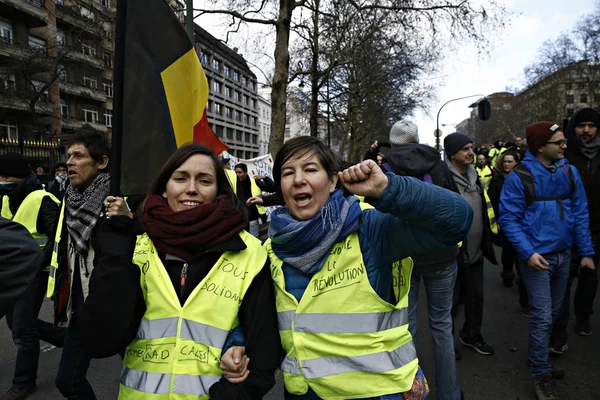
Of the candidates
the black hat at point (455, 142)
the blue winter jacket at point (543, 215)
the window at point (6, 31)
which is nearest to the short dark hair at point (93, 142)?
the black hat at point (455, 142)

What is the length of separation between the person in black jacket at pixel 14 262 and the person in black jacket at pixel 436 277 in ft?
7.27

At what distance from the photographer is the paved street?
3.25m

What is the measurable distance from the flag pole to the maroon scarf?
1.53 feet

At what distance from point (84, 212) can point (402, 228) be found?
2.07 metres

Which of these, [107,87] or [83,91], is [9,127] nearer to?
[83,91]

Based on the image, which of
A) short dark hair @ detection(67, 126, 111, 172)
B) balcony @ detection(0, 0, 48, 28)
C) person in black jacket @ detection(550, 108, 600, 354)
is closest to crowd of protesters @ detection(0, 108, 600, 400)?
short dark hair @ detection(67, 126, 111, 172)

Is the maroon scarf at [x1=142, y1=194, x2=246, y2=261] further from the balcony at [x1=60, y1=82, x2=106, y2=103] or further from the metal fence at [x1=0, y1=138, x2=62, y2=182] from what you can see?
the balcony at [x1=60, y1=82, x2=106, y2=103]

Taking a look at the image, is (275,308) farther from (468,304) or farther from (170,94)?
(468,304)

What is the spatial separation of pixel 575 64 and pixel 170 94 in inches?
1714

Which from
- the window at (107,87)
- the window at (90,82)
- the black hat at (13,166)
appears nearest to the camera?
the black hat at (13,166)

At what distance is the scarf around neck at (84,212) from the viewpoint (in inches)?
→ 102

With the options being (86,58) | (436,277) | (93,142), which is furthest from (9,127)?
(436,277)

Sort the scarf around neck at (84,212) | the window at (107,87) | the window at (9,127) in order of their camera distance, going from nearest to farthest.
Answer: the scarf around neck at (84,212)
the window at (9,127)
the window at (107,87)

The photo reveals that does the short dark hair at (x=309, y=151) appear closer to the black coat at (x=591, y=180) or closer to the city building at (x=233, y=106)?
the black coat at (x=591, y=180)
